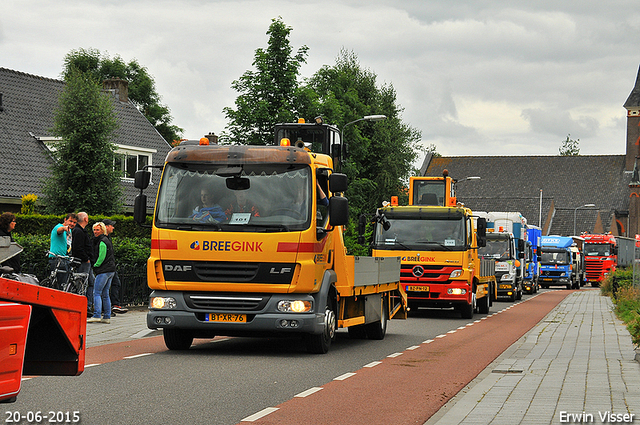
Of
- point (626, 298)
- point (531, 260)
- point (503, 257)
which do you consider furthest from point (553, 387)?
point (531, 260)

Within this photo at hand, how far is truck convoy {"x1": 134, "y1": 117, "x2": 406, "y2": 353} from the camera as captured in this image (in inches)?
458

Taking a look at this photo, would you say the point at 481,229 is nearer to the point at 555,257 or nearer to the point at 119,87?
the point at 119,87

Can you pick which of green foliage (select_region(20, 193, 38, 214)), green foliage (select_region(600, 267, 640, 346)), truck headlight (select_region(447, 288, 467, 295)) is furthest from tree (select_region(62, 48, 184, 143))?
truck headlight (select_region(447, 288, 467, 295))

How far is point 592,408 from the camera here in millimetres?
7672

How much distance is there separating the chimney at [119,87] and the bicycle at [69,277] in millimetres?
→ 33898

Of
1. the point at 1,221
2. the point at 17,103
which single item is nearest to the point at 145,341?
the point at 1,221

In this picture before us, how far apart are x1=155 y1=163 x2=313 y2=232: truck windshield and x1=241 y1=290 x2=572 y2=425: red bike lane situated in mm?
2440

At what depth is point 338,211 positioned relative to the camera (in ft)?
39.6

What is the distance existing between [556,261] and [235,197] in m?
46.1

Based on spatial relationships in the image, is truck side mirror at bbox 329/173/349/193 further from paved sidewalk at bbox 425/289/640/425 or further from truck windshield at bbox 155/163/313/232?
paved sidewalk at bbox 425/289/640/425

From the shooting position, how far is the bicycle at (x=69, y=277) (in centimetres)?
1540

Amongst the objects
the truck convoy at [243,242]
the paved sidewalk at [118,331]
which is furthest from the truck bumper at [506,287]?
the truck convoy at [243,242]

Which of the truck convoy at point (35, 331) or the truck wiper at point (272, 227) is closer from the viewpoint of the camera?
the truck convoy at point (35, 331)

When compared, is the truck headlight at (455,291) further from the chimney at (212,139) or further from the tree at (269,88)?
the tree at (269,88)
